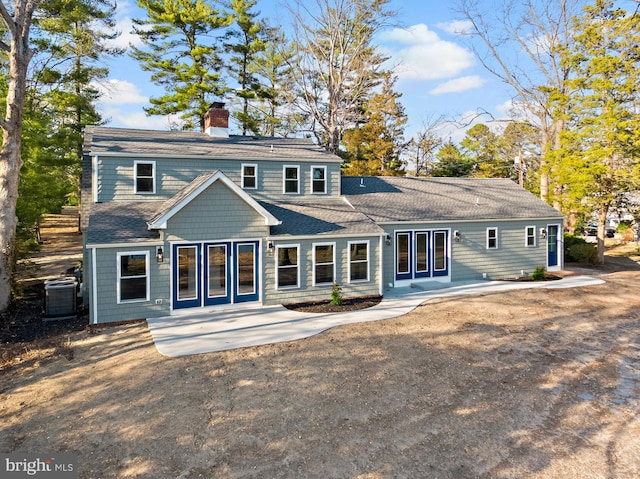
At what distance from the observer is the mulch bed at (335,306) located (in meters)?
13.0

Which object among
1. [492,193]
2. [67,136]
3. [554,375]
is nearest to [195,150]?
[554,375]

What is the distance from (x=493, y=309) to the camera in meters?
12.9

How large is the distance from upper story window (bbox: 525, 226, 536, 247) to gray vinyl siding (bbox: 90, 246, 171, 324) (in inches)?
628

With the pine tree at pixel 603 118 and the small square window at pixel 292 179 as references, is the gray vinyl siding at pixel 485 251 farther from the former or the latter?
the pine tree at pixel 603 118

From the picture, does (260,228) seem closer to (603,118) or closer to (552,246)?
(552,246)

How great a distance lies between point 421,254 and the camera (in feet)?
55.5

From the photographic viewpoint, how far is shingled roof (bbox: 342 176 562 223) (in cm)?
1703

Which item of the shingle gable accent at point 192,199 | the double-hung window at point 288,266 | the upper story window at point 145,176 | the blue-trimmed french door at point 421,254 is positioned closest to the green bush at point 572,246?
the blue-trimmed french door at point 421,254

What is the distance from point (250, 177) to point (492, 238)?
1102 cm

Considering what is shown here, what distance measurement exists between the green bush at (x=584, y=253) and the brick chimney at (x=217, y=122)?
66.1 ft

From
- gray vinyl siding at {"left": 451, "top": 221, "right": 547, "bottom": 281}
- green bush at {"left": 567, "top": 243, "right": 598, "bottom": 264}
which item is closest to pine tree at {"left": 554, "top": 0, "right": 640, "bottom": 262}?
green bush at {"left": 567, "top": 243, "right": 598, "bottom": 264}

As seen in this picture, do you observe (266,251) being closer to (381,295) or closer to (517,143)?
(381,295)

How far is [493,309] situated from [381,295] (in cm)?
379

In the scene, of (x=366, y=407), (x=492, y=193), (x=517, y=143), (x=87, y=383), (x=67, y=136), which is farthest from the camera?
(x=517, y=143)
